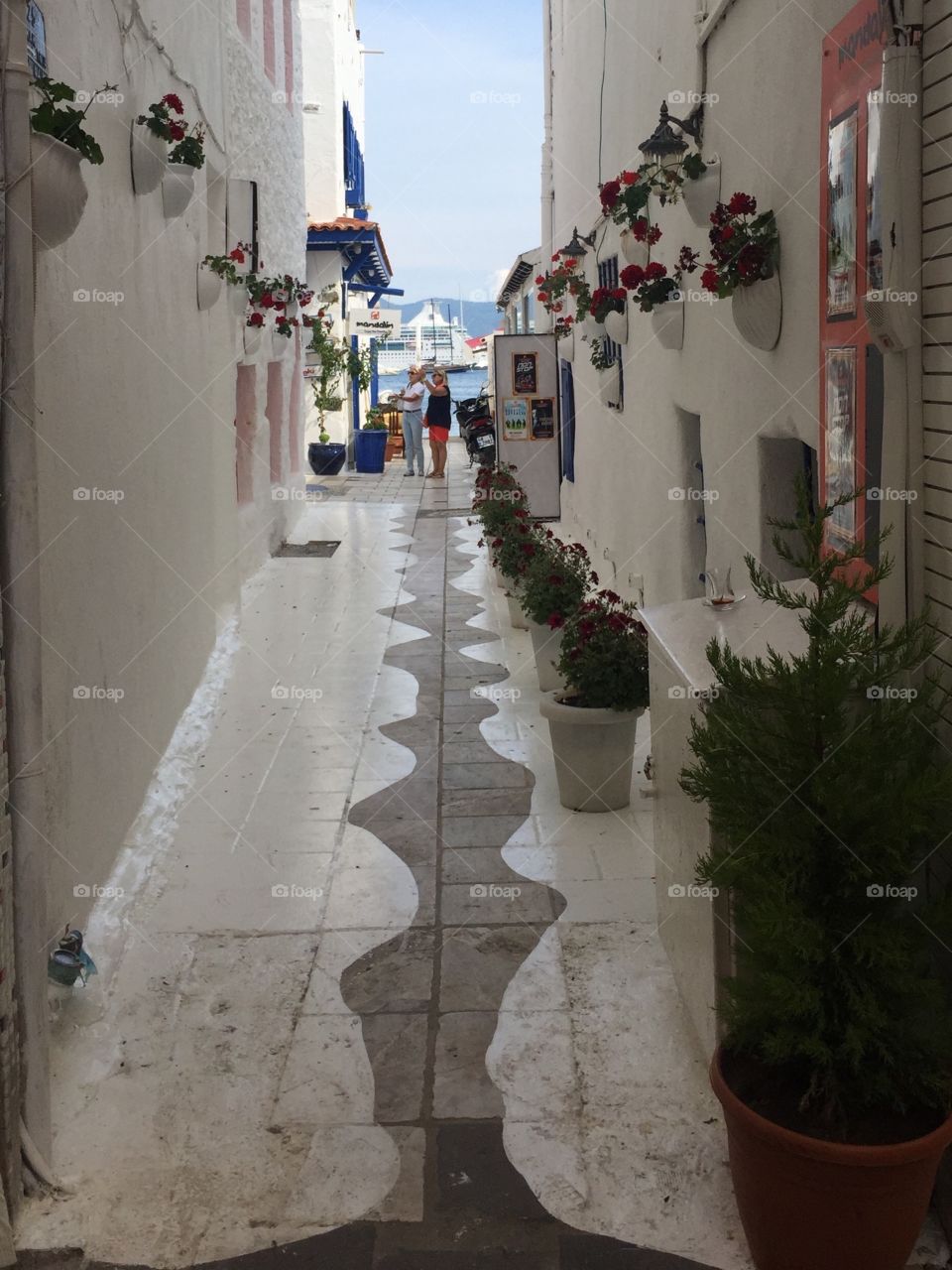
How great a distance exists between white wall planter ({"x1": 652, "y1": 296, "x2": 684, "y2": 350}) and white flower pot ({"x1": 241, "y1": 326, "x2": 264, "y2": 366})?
4674 mm

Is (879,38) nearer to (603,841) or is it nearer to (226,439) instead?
(603,841)

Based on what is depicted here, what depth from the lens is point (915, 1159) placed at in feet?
9.20

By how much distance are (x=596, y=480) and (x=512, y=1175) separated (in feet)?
31.2

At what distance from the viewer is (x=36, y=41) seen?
A: 4199 millimetres

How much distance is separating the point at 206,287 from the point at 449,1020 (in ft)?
18.2

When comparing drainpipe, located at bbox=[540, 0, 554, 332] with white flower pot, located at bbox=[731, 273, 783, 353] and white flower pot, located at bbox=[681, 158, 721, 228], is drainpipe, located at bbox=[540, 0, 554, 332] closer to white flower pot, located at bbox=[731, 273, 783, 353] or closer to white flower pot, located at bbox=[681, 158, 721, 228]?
white flower pot, located at bbox=[681, 158, 721, 228]

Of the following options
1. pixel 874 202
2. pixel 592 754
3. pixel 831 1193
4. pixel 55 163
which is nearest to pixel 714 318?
pixel 592 754

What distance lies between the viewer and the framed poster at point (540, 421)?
13.0 meters

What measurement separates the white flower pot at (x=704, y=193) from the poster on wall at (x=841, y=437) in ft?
6.07

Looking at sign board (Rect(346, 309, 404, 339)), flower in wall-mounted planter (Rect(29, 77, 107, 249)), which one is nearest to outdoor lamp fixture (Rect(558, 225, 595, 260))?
flower in wall-mounted planter (Rect(29, 77, 107, 249))

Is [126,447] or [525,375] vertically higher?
[525,375]

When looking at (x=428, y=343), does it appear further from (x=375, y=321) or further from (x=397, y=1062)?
(x=397, y=1062)

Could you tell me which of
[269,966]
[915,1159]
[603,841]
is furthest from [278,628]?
[915,1159]

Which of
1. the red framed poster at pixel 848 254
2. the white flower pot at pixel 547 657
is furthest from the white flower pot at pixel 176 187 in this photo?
the red framed poster at pixel 848 254
